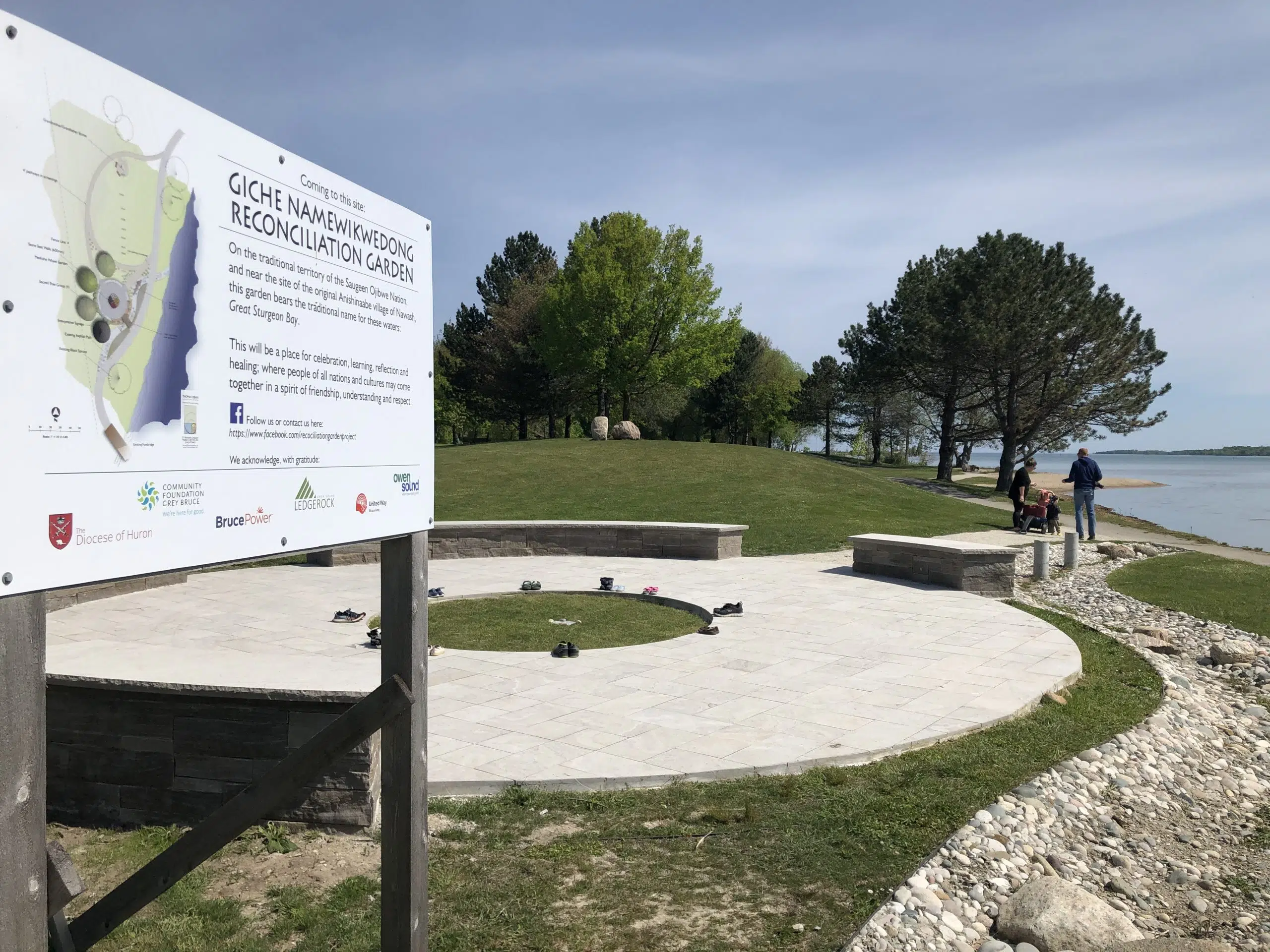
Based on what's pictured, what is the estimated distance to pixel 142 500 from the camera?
7.09ft

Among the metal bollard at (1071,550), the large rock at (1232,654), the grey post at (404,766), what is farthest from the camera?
the metal bollard at (1071,550)

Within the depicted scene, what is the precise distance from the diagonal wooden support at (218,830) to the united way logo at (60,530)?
1.15 meters

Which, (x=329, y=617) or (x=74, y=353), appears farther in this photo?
(x=329, y=617)

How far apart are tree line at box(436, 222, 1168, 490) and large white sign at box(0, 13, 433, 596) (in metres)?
33.7

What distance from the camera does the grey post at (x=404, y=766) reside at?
305 cm

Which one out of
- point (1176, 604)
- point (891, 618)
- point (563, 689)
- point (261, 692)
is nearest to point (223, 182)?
point (261, 692)

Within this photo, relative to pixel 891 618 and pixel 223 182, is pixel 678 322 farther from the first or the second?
pixel 223 182

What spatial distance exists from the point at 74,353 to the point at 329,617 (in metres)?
7.72

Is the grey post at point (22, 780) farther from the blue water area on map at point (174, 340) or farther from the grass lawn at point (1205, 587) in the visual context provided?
the grass lawn at point (1205, 587)

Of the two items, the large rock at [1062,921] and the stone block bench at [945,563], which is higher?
the stone block bench at [945,563]

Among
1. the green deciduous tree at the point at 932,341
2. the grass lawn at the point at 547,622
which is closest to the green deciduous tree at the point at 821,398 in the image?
the green deciduous tree at the point at 932,341

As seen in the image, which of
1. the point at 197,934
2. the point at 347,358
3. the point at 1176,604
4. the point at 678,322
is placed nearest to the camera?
the point at 347,358

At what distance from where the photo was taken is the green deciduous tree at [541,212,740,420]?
4081 centimetres

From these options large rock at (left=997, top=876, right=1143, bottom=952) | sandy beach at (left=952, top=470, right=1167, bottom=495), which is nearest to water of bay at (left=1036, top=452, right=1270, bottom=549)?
sandy beach at (left=952, top=470, right=1167, bottom=495)
